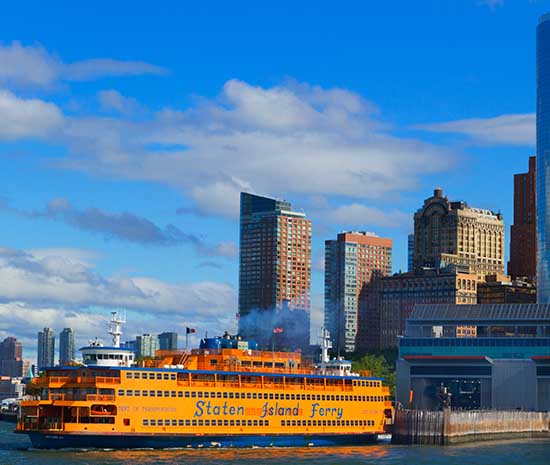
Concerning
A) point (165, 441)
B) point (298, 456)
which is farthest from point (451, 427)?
point (165, 441)

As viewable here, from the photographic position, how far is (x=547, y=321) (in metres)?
169

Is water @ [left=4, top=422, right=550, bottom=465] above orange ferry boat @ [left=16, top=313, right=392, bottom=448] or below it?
below

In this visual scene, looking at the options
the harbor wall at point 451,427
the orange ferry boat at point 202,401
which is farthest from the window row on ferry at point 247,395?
the harbor wall at point 451,427

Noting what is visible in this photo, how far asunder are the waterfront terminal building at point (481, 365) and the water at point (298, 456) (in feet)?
130

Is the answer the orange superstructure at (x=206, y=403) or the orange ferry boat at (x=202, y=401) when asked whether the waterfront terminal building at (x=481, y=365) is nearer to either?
Result: the orange superstructure at (x=206, y=403)

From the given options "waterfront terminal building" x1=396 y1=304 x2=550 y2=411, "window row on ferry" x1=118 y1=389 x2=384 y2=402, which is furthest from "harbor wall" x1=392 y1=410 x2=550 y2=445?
"waterfront terminal building" x1=396 y1=304 x2=550 y2=411

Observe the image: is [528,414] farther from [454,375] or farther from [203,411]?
[203,411]

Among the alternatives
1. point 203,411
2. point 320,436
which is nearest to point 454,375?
point 320,436

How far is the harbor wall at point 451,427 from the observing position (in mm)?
125125

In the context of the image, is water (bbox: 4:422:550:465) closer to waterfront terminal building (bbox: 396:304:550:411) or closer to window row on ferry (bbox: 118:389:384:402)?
window row on ferry (bbox: 118:389:384:402)

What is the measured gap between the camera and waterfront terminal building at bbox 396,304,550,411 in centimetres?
16212

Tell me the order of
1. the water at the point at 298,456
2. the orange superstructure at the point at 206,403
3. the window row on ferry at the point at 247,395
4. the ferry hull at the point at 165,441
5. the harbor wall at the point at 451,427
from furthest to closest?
the harbor wall at the point at 451,427 → the window row on ferry at the point at 247,395 → the orange superstructure at the point at 206,403 → the ferry hull at the point at 165,441 → the water at the point at 298,456

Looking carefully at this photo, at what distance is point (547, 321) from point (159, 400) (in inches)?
3237

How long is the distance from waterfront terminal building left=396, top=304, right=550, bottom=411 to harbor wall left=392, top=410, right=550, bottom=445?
1970cm
